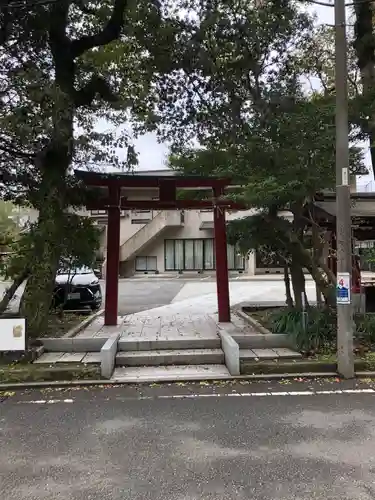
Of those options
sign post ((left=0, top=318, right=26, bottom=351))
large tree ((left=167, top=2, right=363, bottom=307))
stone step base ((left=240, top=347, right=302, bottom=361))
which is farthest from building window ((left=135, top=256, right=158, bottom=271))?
sign post ((left=0, top=318, right=26, bottom=351))

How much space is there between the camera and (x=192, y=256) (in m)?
31.6

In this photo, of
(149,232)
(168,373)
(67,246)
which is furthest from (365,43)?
(149,232)

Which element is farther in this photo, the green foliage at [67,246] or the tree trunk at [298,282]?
the tree trunk at [298,282]

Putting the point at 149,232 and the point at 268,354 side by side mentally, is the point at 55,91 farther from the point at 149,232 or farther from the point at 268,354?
the point at 149,232

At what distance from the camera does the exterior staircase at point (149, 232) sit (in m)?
30.6

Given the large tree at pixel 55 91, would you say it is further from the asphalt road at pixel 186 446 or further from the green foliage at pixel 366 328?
the green foliage at pixel 366 328

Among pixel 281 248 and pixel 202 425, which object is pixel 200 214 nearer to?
pixel 281 248

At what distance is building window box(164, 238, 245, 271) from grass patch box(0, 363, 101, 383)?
968 inches

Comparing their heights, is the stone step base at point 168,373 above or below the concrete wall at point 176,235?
below

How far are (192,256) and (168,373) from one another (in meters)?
24.6

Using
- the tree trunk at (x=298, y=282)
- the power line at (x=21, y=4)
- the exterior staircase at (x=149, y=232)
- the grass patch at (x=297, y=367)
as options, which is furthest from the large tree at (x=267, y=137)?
the exterior staircase at (x=149, y=232)

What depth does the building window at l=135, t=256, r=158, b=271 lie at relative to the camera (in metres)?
31.9

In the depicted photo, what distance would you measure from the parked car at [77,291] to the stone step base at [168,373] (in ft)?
16.8

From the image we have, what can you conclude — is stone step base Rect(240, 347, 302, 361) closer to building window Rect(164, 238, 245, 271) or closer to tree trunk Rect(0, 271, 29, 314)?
tree trunk Rect(0, 271, 29, 314)
